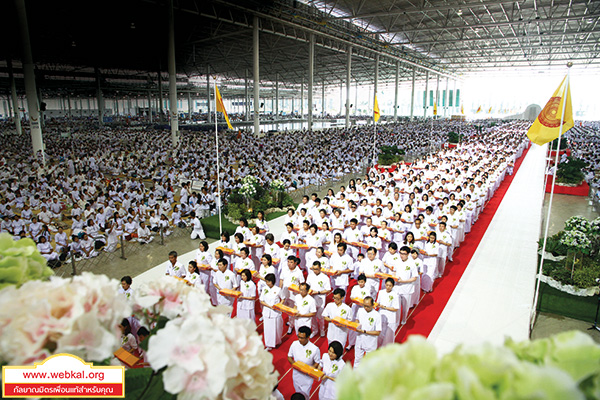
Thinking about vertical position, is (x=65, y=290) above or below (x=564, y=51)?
below

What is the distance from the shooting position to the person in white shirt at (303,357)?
4.88 metres

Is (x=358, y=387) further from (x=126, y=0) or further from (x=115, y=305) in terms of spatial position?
(x=126, y=0)

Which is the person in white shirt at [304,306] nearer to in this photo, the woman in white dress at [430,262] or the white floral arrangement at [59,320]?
the woman in white dress at [430,262]

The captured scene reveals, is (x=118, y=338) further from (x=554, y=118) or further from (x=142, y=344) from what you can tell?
(x=554, y=118)

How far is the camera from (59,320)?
0.94 metres

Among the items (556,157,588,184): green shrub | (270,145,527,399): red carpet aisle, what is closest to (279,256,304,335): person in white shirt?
(270,145,527,399): red carpet aisle

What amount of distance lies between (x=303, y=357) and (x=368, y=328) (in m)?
1.12

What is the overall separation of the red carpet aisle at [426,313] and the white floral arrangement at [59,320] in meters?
4.76

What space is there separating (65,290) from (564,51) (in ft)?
193

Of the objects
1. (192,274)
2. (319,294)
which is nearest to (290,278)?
(319,294)

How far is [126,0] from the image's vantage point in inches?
862

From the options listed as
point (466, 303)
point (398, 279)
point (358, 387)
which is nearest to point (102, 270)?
point (398, 279)

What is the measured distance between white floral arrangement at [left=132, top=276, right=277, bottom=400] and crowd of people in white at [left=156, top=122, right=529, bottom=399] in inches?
150

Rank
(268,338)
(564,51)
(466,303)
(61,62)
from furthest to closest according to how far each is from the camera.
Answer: (564,51), (61,62), (466,303), (268,338)
